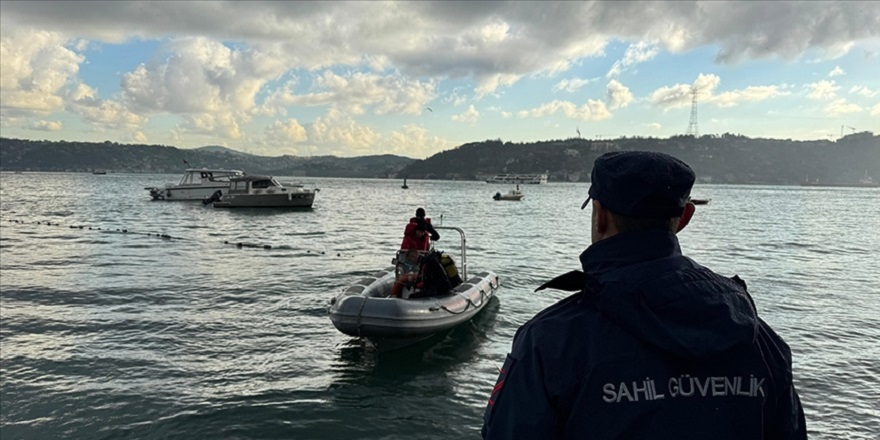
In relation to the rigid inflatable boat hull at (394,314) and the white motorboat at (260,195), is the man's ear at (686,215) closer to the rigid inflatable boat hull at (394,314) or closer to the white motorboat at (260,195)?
the rigid inflatable boat hull at (394,314)

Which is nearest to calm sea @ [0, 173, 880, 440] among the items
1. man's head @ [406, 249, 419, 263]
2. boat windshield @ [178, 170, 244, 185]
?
man's head @ [406, 249, 419, 263]

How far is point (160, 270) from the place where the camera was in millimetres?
19094

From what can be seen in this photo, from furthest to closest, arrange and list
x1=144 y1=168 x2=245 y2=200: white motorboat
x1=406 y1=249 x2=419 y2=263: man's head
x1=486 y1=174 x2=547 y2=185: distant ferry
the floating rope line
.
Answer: x1=486 y1=174 x2=547 y2=185: distant ferry < x1=144 y1=168 x2=245 y2=200: white motorboat < the floating rope line < x1=406 y1=249 x2=419 y2=263: man's head

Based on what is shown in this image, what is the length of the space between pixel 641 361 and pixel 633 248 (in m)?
0.36

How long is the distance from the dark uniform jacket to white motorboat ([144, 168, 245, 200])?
5599 centimetres

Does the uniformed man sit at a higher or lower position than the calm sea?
higher

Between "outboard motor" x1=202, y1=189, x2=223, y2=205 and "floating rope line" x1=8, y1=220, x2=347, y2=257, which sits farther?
"outboard motor" x1=202, y1=189, x2=223, y2=205

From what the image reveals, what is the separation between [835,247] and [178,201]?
181 feet

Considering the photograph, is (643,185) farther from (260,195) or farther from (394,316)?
(260,195)

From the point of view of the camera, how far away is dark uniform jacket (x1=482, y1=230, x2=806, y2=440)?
5.39 ft

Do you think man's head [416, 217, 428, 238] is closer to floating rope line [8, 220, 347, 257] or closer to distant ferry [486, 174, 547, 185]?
floating rope line [8, 220, 347, 257]

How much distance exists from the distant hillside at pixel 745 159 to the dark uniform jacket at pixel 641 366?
16880cm

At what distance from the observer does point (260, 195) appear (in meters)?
48.0

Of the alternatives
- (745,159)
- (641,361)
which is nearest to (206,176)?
(641,361)
